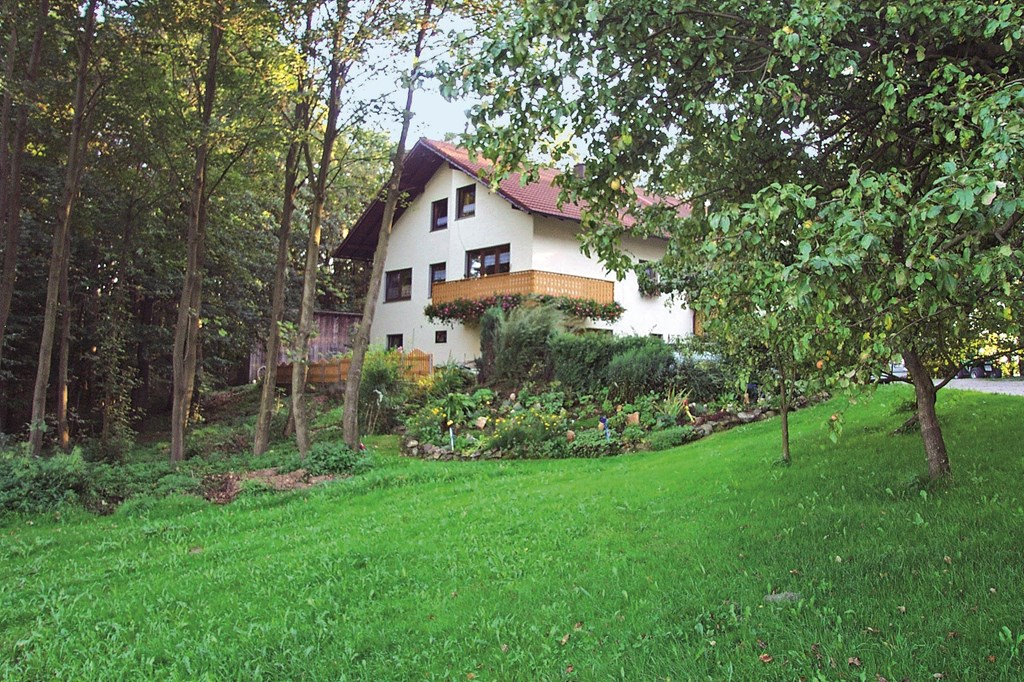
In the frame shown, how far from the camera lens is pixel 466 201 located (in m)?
26.1

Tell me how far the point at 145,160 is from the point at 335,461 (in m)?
8.85

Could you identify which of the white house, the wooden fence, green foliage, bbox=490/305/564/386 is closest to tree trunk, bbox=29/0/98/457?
the wooden fence

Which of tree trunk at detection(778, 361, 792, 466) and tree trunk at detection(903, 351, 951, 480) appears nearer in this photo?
tree trunk at detection(903, 351, 951, 480)

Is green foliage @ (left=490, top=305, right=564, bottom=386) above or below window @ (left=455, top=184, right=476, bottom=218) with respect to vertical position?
below

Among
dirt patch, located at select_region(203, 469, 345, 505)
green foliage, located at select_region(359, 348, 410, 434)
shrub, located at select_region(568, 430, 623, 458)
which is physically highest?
green foliage, located at select_region(359, 348, 410, 434)

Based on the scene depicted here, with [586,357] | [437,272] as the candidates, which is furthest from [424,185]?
[586,357]

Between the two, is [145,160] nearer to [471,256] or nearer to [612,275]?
[471,256]

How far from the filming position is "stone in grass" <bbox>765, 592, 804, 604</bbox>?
433 cm

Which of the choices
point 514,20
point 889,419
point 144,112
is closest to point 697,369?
point 889,419

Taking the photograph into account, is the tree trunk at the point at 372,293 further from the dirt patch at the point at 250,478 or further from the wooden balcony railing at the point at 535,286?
the wooden balcony railing at the point at 535,286

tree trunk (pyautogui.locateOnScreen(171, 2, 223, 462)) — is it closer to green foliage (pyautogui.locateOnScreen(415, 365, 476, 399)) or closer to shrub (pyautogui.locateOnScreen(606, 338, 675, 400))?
green foliage (pyautogui.locateOnScreen(415, 365, 476, 399))

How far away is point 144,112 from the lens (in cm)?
1463

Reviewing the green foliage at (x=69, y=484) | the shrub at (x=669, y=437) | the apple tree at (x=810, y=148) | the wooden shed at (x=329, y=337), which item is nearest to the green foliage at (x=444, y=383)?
the shrub at (x=669, y=437)

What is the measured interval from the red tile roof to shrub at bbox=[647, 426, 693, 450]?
431 inches
